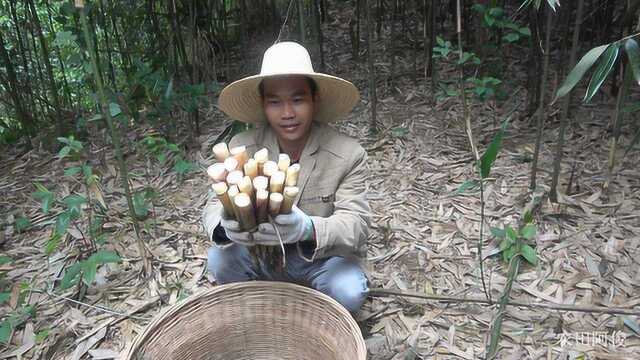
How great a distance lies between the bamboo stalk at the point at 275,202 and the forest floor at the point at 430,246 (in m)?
0.57

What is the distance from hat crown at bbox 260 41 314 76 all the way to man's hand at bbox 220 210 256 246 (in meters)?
0.36

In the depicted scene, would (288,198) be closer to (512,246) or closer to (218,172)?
(218,172)

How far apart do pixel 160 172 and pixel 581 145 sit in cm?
187

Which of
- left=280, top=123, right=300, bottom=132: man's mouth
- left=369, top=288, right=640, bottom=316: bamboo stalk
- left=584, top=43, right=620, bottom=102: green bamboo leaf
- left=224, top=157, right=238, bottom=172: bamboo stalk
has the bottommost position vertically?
left=369, top=288, right=640, bottom=316: bamboo stalk

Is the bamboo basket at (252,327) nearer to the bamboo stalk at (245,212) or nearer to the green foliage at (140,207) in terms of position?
the bamboo stalk at (245,212)

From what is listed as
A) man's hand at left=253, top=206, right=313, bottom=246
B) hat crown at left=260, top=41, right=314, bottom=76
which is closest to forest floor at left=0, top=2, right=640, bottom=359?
man's hand at left=253, top=206, right=313, bottom=246

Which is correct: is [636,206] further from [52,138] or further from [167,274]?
[52,138]

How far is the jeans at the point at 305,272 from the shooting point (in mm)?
1238

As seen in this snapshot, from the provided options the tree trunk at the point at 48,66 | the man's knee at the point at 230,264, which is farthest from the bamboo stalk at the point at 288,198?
the tree trunk at the point at 48,66

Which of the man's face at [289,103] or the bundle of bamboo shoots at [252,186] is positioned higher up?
the man's face at [289,103]

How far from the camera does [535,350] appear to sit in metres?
1.24

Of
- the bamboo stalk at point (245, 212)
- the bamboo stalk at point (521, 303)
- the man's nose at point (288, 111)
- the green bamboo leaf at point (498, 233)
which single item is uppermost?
the man's nose at point (288, 111)

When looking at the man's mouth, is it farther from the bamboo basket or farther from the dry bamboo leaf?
the dry bamboo leaf

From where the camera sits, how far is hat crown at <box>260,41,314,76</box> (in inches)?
43.0
